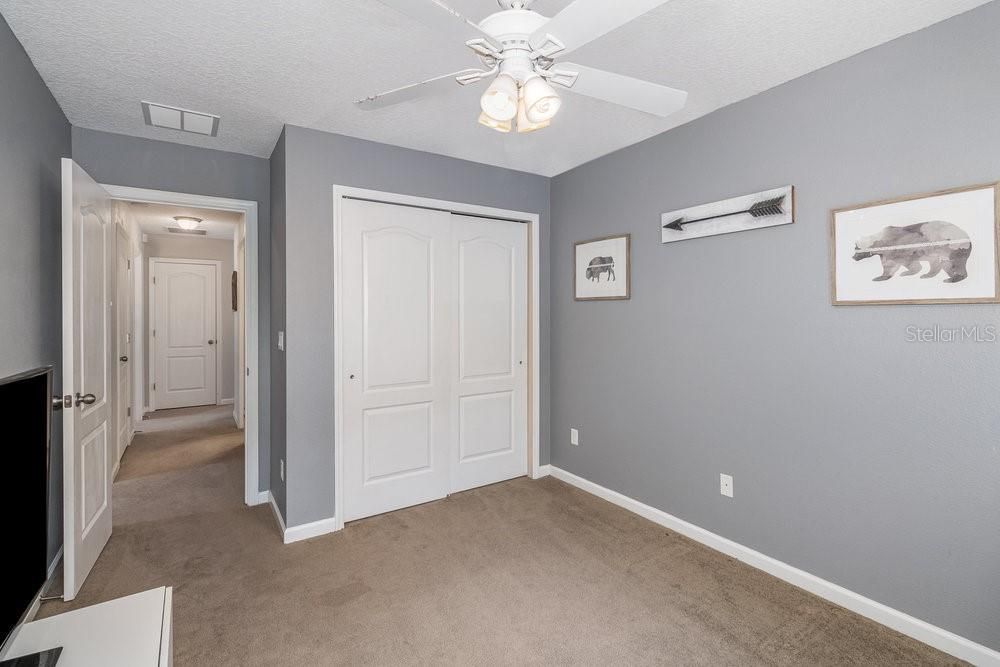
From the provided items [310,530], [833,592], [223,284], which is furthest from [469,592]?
[223,284]

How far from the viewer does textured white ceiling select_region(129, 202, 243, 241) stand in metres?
4.64

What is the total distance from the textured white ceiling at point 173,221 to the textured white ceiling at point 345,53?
2.00 m

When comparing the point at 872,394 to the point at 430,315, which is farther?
the point at 430,315

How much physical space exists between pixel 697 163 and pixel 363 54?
184 centimetres

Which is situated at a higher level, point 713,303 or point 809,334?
point 713,303

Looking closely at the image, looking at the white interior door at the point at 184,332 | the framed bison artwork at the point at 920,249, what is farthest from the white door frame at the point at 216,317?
the framed bison artwork at the point at 920,249

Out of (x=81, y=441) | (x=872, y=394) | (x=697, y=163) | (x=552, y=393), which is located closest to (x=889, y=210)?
(x=872, y=394)

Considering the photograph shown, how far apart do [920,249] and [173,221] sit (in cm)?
670

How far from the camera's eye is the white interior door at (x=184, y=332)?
6375 millimetres

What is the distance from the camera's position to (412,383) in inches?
125

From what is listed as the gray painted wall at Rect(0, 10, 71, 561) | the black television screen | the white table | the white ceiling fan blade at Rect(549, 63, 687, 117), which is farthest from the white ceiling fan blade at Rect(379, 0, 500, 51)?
the gray painted wall at Rect(0, 10, 71, 561)

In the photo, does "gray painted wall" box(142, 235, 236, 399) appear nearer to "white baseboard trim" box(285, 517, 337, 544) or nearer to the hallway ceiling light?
the hallway ceiling light

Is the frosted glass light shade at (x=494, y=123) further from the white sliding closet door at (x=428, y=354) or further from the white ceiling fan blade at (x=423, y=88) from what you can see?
the white sliding closet door at (x=428, y=354)

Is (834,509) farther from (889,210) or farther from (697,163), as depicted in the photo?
(697,163)
